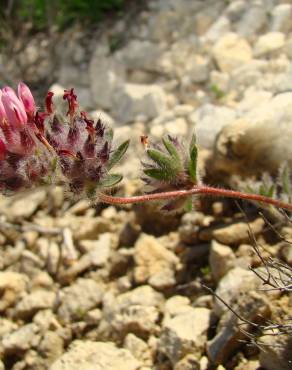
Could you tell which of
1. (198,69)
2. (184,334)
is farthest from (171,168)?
(198,69)

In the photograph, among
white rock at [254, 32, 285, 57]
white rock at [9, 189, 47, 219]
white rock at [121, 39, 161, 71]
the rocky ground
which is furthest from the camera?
white rock at [121, 39, 161, 71]

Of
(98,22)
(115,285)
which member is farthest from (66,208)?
(98,22)

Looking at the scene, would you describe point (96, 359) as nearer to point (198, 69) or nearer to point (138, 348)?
point (138, 348)

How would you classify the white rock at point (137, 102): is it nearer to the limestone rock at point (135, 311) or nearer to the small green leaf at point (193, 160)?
the limestone rock at point (135, 311)

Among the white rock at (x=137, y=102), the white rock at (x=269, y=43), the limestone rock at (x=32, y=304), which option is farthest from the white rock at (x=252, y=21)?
the limestone rock at (x=32, y=304)

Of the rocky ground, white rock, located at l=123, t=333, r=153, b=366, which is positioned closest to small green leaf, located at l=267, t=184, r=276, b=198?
the rocky ground

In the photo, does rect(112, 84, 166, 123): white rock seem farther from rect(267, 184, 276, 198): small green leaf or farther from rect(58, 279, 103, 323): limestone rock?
rect(267, 184, 276, 198): small green leaf

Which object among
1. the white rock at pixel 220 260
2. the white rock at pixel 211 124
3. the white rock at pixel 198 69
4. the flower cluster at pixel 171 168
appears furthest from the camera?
the white rock at pixel 198 69
